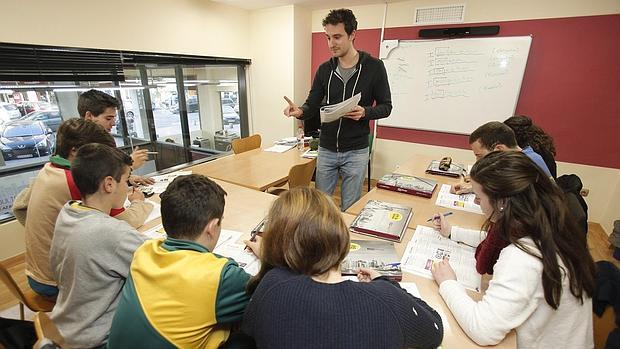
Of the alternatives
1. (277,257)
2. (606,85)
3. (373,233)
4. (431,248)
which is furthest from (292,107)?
(606,85)

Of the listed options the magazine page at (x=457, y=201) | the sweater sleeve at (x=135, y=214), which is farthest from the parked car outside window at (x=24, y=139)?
the magazine page at (x=457, y=201)

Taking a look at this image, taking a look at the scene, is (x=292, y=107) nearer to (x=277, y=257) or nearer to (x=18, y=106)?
(x=277, y=257)

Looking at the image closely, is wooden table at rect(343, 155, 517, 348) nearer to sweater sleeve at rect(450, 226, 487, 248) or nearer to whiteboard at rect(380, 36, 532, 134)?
sweater sleeve at rect(450, 226, 487, 248)

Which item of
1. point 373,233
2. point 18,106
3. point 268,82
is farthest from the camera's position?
point 268,82

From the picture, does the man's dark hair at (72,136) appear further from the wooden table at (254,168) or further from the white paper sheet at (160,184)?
the wooden table at (254,168)

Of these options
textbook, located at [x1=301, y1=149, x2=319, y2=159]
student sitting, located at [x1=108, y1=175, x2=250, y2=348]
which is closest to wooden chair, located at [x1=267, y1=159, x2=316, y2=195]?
textbook, located at [x1=301, y1=149, x2=319, y2=159]

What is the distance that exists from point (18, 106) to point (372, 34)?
12.3 ft

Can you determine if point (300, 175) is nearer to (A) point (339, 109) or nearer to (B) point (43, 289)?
(A) point (339, 109)

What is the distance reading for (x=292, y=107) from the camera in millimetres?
2096

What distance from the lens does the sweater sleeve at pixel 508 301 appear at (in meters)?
0.83

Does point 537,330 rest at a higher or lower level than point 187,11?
lower

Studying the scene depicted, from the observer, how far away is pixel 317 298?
65cm

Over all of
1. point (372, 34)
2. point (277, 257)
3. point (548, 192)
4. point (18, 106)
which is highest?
point (372, 34)

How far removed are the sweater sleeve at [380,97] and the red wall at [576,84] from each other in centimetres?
222
